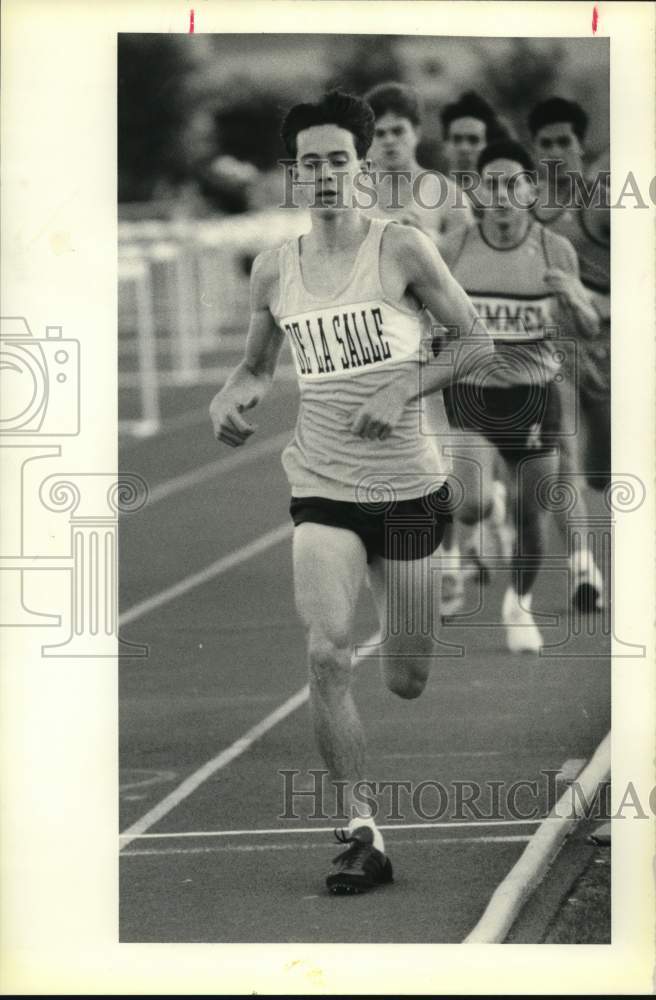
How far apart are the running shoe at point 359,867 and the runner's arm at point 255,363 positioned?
129 centimetres

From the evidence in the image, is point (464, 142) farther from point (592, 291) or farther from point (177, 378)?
point (177, 378)

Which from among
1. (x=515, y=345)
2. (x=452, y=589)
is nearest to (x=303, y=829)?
(x=452, y=589)

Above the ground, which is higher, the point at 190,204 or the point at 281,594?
the point at 190,204

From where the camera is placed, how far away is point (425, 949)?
6582 mm

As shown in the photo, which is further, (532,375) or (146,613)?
(146,613)

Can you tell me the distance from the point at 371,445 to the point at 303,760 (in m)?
1.75

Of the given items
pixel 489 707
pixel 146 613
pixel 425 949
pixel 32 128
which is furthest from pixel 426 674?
pixel 146 613

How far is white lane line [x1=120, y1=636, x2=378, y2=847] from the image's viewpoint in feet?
24.4

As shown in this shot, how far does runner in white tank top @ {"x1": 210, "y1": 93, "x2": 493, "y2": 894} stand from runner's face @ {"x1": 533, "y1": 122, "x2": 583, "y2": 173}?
47 centimetres

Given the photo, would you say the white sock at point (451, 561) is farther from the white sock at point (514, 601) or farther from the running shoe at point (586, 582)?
the running shoe at point (586, 582)

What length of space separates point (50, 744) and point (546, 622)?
7.71 ft

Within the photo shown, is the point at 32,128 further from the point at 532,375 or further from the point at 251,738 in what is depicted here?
the point at 251,738

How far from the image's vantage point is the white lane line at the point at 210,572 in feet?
36.2

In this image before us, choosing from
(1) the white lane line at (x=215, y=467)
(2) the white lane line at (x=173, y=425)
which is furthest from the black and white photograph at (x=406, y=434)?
(2) the white lane line at (x=173, y=425)
